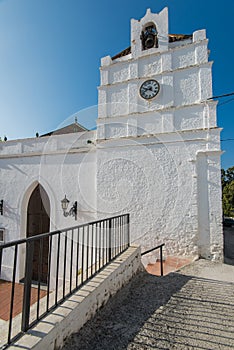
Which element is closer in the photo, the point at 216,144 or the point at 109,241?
the point at 109,241

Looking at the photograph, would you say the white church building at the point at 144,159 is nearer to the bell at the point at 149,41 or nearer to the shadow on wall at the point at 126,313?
the bell at the point at 149,41

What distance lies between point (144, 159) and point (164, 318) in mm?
4266

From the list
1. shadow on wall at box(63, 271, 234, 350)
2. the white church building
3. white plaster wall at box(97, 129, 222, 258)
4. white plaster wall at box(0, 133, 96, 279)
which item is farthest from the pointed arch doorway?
shadow on wall at box(63, 271, 234, 350)

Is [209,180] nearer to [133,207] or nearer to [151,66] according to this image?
[133,207]

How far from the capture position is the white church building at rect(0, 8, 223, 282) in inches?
211

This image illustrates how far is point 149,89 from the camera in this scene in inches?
242

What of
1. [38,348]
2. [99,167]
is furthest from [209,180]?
[38,348]

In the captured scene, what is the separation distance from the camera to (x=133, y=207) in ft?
19.5

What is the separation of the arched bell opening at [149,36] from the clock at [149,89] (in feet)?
4.47

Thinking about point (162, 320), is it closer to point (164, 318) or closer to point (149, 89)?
point (164, 318)

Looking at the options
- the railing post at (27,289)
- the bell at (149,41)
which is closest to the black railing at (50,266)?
the railing post at (27,289)

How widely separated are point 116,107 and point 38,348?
630 centimetres

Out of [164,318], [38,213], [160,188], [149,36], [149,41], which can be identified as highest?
[149,36]

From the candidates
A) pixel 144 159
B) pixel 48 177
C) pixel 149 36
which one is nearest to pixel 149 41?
pixel 149 36
